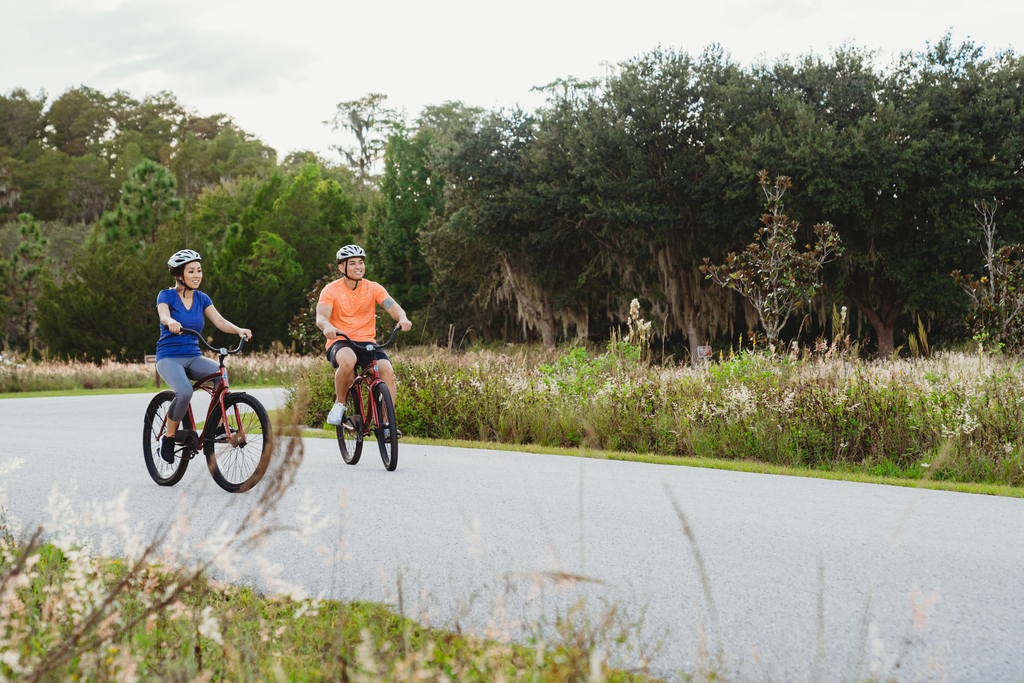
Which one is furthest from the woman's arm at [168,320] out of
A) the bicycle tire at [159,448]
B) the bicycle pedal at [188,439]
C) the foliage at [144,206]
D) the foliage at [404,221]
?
the foliage at [144,206]

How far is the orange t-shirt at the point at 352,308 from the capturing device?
7406 millimetres

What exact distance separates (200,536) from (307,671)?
2.23 meters

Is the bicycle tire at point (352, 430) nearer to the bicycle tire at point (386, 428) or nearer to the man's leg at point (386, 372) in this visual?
the bicycle tire at point (386, 428)

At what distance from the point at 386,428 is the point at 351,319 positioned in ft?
3.65

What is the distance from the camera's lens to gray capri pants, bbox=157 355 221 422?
6062 mm


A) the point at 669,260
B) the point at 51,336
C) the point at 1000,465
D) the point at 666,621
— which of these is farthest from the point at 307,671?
the point at 51,336

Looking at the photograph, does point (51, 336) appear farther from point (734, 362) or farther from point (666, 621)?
point (666, 621)

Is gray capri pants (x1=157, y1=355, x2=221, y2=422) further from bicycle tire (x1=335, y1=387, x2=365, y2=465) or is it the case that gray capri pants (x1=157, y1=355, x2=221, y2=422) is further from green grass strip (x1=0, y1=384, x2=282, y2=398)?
green grass strip (x1=0, y1=384, x2=282, y2=398)

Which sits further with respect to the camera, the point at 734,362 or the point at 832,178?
the point at 832,178

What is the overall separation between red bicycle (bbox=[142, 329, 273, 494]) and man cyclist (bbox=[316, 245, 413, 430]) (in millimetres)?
1281

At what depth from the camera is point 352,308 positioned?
7453 mm

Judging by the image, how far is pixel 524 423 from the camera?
9625mm

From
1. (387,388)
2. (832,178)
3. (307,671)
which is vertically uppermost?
(832,178)

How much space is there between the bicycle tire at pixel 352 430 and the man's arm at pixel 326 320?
60cm
